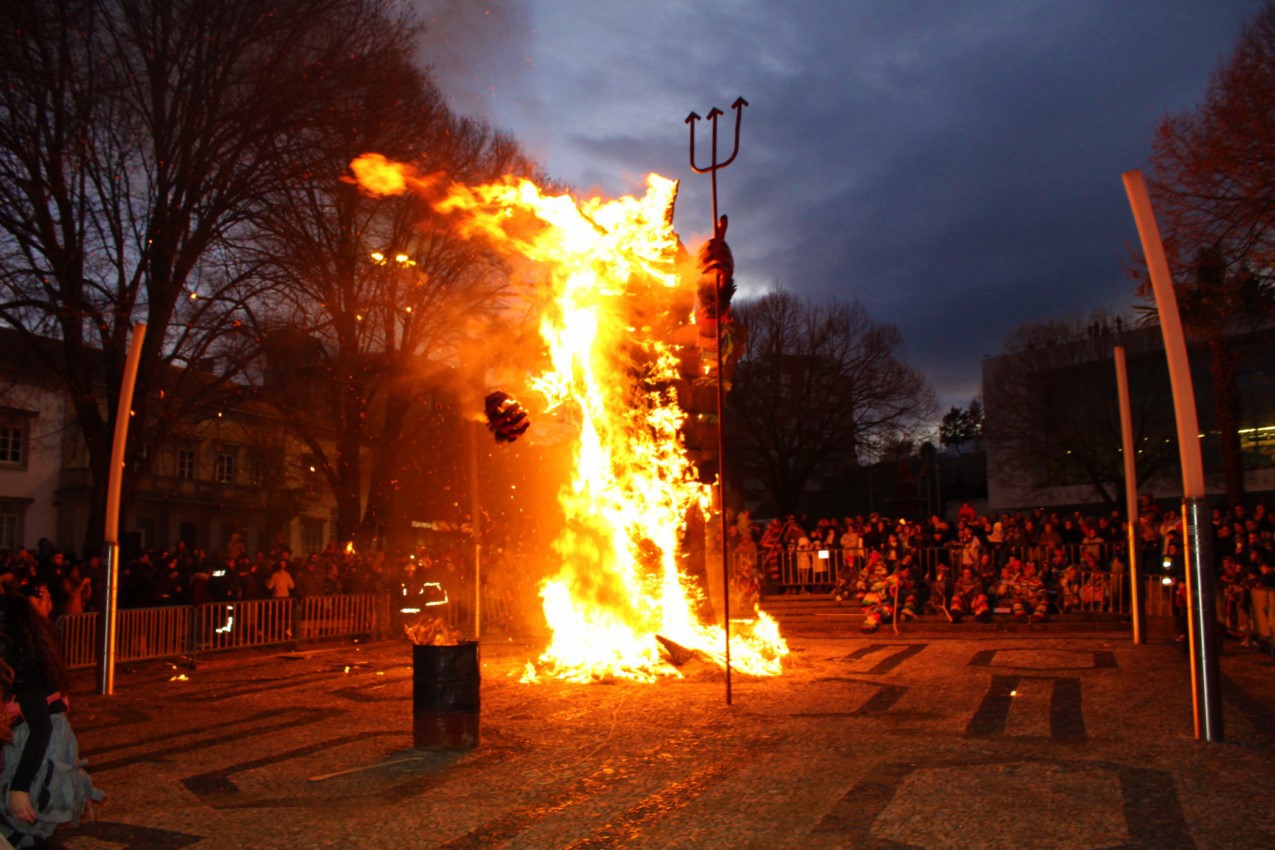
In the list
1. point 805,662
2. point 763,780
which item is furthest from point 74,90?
point 763,780

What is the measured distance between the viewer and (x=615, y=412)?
45.8 ft

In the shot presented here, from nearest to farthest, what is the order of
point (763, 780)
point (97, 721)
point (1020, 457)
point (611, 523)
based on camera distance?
point (763, 780), point (97, 721), point (611, 523), point (1020, 457)

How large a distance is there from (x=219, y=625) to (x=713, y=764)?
11.8m

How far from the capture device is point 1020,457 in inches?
1603

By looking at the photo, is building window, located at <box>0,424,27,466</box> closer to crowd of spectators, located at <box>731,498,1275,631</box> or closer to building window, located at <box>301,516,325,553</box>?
building window, located at <box>301,516,325,553</box>

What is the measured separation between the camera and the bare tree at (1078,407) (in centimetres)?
3825

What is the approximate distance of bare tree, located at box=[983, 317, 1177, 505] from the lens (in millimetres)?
38250

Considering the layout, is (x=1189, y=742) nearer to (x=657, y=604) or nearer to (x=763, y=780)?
(x=763, y=780)

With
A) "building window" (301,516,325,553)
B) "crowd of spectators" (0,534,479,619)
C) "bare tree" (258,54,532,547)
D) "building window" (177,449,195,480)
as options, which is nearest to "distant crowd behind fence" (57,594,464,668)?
"crowd of spectators" (0,534,479,619)

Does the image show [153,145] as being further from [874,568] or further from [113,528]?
[874,568]

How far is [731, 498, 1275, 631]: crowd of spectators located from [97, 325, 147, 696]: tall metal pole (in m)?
11.8

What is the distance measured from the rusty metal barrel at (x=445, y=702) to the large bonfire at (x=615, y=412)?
4.63 meters

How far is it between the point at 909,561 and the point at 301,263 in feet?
46.9

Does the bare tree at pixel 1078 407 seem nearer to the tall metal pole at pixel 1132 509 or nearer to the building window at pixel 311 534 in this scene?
the tall metal pole at pixel 1132 509
